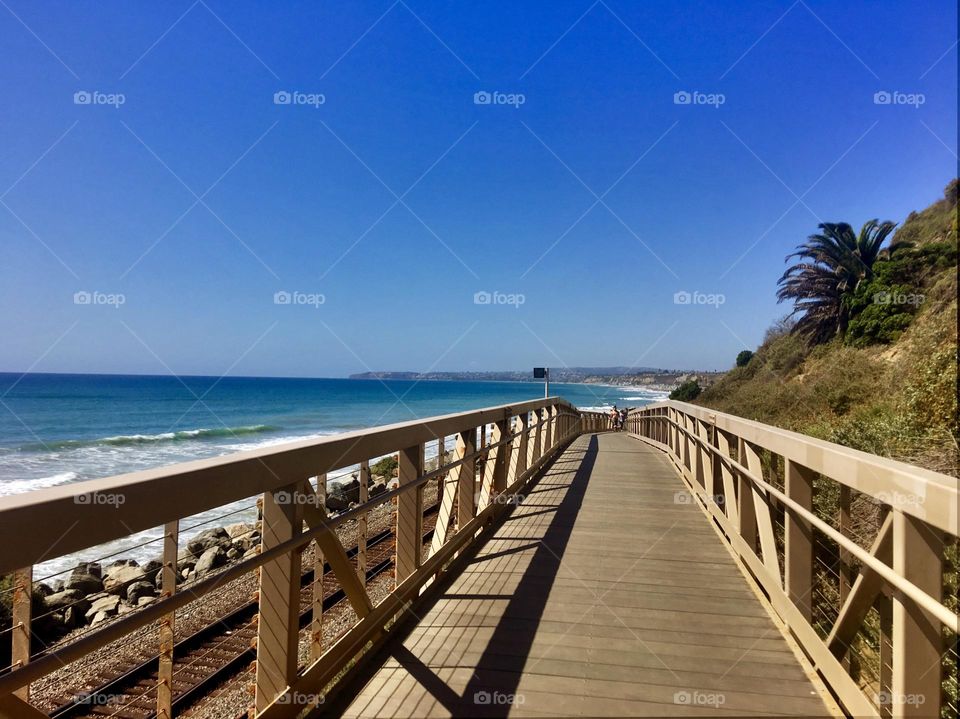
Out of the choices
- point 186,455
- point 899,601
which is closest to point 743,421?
point 899,601

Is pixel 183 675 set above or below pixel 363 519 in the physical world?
below

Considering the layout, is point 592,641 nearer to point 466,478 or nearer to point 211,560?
point 466,478

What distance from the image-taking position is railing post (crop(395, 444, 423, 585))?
3604 mm

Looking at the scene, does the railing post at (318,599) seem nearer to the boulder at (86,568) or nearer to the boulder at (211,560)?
the boulder at (86,568)

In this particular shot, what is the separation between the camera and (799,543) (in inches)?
126

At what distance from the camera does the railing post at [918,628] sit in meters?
1.86

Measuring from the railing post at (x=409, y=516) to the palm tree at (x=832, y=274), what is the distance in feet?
74.3

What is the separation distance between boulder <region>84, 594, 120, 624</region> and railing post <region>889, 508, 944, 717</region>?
10256mm

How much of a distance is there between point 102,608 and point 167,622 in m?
9.03

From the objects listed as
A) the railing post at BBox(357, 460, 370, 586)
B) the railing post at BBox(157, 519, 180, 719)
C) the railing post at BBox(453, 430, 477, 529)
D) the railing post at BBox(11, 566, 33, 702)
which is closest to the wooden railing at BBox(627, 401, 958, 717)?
the railing post at BBox(453, 430, 477, 529)

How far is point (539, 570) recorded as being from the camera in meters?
4.56

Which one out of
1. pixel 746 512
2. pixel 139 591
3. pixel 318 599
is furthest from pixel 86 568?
pixel 139 591

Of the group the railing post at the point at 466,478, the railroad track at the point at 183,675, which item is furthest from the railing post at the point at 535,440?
the railing post at the point at 466,478

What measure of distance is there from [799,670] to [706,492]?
3766mm
